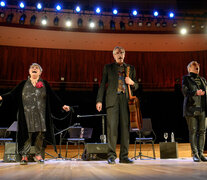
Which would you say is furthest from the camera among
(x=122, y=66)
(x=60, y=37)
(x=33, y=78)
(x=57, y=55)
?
(x=57, y=55)

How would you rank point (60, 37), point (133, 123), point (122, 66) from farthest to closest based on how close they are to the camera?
point (60, 37) → point (122, 66) → point (133, 123)

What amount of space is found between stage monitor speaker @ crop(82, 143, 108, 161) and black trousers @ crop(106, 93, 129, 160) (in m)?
1.68

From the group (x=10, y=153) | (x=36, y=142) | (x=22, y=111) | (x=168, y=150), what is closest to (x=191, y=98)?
(x=168, y=150)

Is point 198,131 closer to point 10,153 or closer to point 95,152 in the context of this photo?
point 95,152

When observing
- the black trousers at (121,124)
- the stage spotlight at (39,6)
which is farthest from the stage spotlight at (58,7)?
the black trousers at (121,124)

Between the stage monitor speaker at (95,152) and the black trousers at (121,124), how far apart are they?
1.68 m

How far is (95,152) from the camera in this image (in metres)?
4.49

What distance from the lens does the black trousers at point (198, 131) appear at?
3473 mm

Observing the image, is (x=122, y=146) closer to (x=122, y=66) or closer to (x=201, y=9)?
(x=122, y=66)

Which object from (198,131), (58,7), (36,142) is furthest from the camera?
(58,7)

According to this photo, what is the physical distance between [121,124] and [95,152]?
1770 millimetres

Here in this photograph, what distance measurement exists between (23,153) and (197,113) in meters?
2.30

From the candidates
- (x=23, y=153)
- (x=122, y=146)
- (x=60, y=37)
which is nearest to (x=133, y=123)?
(x=122, y=146)

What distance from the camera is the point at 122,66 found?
121 inches
